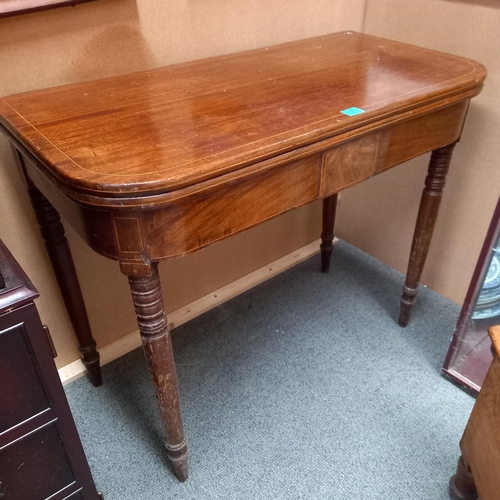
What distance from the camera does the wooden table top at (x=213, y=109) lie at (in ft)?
2.68

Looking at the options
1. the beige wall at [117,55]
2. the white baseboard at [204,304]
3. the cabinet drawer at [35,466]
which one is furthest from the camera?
the white baseboard at [204,304]

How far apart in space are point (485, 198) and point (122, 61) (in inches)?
47.0

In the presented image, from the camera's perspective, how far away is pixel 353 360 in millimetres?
1615

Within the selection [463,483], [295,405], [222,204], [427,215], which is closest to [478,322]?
[427,215]

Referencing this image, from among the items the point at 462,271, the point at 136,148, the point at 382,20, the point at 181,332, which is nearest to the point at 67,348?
the point at 181,332

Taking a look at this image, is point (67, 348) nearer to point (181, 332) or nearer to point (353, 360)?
point (181, 332)

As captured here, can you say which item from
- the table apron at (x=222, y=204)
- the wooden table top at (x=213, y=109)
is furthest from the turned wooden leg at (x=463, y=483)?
the wooden table top at (x=213, y=109)

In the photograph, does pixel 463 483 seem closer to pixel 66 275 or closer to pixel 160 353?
pixel 160 353

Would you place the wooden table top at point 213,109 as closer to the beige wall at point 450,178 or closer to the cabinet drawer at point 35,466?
the beige wall at point 450,178

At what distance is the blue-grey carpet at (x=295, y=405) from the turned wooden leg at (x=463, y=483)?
0.18ft

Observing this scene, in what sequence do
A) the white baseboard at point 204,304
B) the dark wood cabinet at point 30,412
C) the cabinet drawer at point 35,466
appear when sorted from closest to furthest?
the dark wood cabinet at point 30,412
the cabinet drawer at point 35,466
the white baseboard at point 204,304

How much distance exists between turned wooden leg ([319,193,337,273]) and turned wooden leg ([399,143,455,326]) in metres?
0.39

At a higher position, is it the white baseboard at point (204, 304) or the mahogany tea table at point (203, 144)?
the mahogany tea table at point (203, 144)

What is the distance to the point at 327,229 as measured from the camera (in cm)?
194
